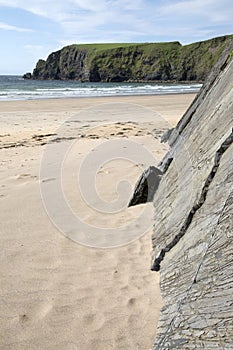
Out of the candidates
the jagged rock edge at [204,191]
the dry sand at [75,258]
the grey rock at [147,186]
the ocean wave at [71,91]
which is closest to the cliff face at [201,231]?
the jagged rock edge at [204,191]

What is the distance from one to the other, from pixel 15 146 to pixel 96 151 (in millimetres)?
2495

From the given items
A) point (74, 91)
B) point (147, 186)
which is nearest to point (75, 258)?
point (147, 186)

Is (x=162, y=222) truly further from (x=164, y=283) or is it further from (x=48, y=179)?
(x=48, y=179)

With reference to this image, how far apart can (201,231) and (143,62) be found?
113m

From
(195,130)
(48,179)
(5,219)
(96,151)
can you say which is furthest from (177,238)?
(96,151)

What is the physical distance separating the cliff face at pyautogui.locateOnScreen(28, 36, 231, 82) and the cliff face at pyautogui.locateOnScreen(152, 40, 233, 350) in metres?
100

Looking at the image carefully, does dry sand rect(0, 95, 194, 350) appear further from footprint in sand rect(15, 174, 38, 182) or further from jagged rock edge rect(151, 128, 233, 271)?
jagged rock edge rect(151, 128, 233, 271)

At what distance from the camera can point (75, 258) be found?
3877 millimetres

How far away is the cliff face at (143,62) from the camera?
335ft

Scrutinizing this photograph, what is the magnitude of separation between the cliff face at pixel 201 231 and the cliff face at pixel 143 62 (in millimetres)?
100163

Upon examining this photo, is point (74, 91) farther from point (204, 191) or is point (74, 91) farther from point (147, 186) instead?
point (204, 191)

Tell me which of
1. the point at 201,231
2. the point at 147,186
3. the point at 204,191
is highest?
the point at 204,191

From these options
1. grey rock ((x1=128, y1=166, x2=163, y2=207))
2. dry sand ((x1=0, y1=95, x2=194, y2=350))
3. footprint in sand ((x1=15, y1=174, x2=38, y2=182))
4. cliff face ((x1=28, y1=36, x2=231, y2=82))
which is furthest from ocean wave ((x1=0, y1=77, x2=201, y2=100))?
cliff face ((x1=28, y1=36, x2=231, y2=82))

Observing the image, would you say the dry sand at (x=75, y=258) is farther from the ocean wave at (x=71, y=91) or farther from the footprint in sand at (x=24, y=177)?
the ocean wave at (x=71, y=91)
